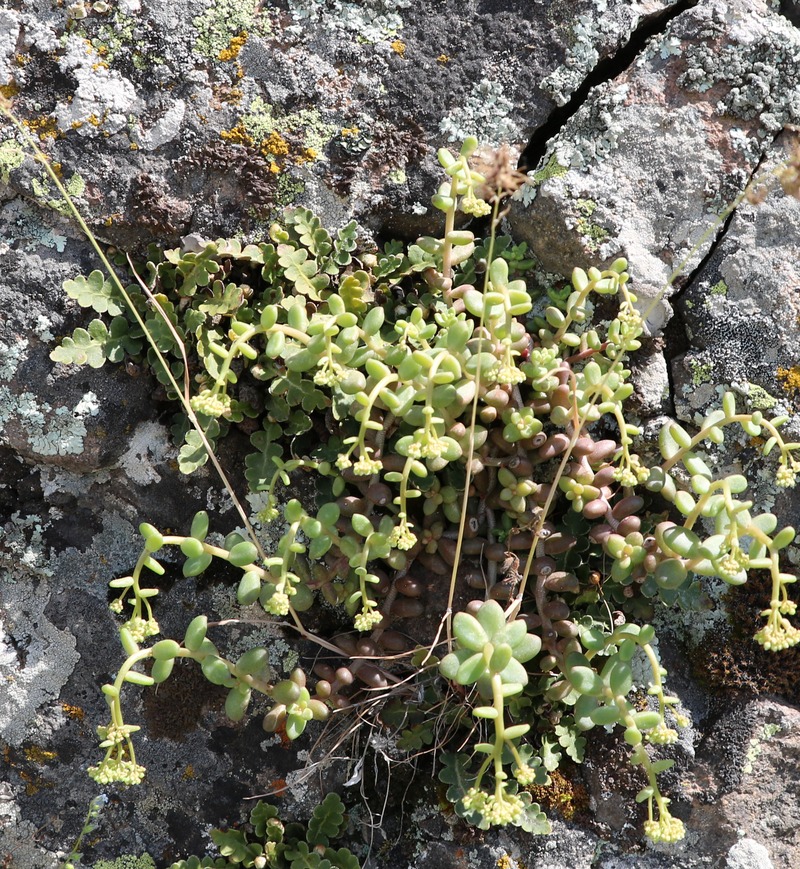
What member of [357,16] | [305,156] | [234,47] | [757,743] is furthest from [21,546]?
[757,743]

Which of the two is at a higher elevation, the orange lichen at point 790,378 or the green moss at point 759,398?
the orange lichen at point 790,378

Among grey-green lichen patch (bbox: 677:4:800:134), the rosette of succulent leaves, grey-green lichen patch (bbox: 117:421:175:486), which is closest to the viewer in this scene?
the rosette of succulent leaves

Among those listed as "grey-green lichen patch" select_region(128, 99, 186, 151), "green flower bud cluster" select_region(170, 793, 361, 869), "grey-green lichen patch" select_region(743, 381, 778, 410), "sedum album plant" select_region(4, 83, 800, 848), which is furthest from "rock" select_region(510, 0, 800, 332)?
"green flower bud cluster" select_region(170, 793, 361, 869)

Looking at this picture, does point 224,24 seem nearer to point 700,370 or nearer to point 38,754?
point 700,370

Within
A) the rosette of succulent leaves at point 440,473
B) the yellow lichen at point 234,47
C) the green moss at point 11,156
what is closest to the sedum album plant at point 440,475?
the rosette of succulent leaves at point 440,473

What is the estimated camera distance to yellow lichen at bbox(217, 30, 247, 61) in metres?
2.72

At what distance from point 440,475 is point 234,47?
161 centimetres

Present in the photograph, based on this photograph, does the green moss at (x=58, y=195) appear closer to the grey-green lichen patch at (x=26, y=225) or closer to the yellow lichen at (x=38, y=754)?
the grey-green lichen patch at (x=26, y=225)

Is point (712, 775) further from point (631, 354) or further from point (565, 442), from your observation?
point (631, 354)

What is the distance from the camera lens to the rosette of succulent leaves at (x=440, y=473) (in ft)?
7.85

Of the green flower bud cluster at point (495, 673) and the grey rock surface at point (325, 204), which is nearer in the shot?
the green flower bud cluster at point (495, 673)

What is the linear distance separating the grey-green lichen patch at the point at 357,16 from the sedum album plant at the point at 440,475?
510 millimetres

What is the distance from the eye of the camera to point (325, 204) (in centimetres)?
277

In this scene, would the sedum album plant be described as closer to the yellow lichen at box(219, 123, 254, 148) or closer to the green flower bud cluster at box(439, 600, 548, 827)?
the green flower bud cluster at box(439, 600, 548, 827)
